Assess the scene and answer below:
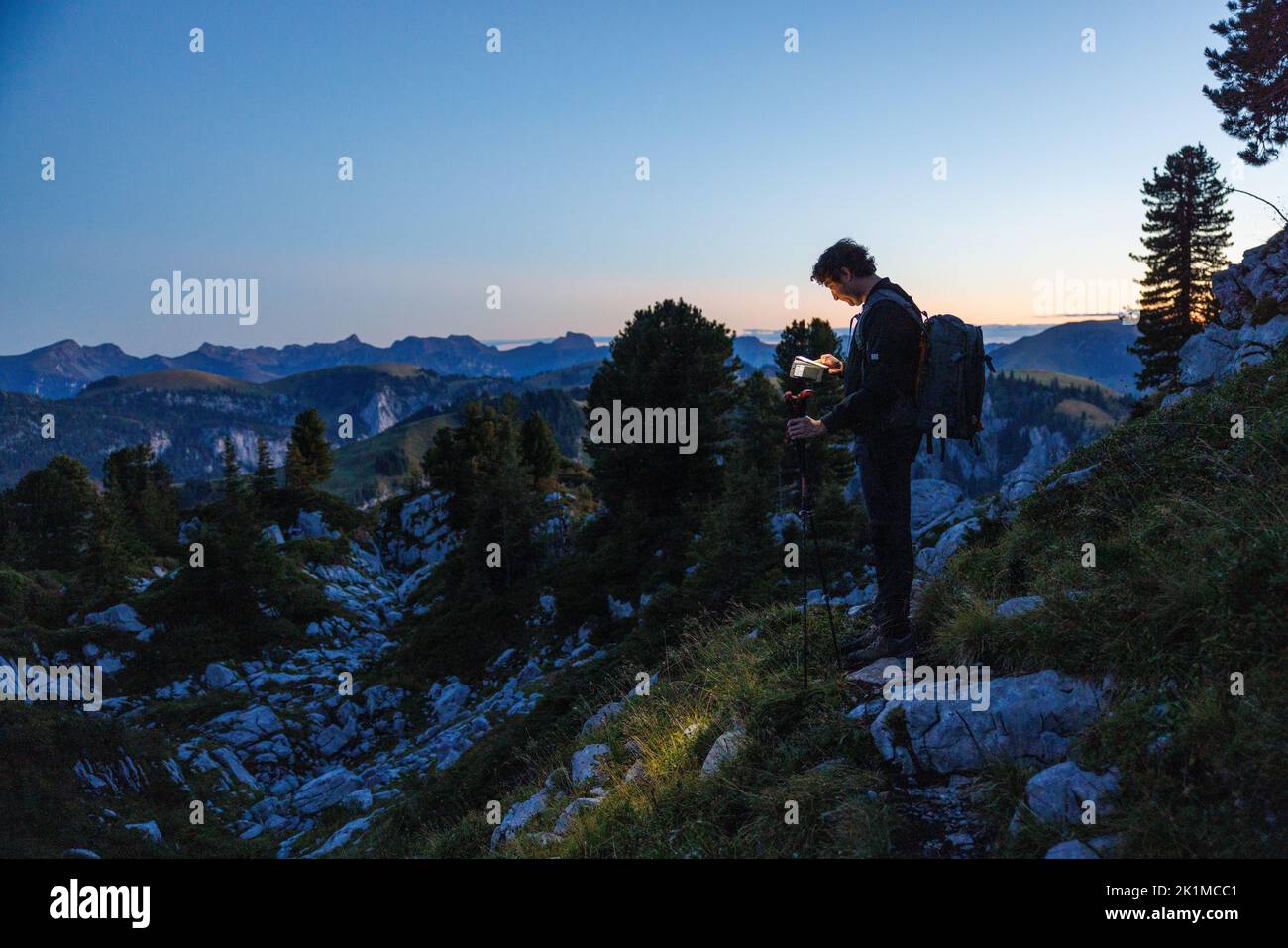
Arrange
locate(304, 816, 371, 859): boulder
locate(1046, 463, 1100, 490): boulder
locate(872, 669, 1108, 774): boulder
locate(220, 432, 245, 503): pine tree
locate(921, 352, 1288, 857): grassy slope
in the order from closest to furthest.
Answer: locate(921, 352, 1288, 857): grassy slope
locate(872, 669, 1108, 774): boulder
locate(1046, 463, 1100, 490): boulder
locate(304, 816, 371, 859): boulder
locate(220, 432, 245, 503): pine tree

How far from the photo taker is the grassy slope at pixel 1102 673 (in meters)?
3.73

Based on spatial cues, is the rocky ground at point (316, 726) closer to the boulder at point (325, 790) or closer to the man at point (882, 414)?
the boulder at point (325, 790)

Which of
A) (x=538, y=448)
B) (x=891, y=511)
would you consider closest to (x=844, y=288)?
(x=891, y=511)

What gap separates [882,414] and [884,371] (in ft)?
1.36

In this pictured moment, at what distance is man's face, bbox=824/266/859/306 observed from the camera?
20.4ft

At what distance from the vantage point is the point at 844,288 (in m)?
6.26

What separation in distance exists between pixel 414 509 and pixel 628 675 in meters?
45.0

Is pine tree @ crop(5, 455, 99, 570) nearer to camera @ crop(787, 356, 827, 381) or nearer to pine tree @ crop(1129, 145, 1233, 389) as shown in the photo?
camera @ crop(787, 356, 827, 381)

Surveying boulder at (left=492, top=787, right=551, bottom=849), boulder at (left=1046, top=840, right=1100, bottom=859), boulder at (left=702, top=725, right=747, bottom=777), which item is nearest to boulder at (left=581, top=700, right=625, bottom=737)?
boulder at (left=492, top=787, right=551, bottom=849)

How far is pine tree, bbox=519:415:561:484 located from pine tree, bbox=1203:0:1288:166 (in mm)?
42888

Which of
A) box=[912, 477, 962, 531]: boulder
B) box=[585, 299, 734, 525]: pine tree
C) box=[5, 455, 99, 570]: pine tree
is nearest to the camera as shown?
box=[912, 477, 962, 531]: boulder
